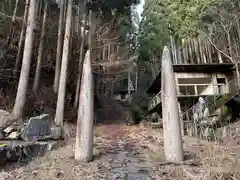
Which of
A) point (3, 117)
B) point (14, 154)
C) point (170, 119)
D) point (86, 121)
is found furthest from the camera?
point (3, 117)

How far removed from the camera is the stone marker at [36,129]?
30.4 feet

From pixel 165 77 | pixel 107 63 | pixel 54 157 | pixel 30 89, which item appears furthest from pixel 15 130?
pixel 107 63

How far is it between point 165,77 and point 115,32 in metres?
10.6

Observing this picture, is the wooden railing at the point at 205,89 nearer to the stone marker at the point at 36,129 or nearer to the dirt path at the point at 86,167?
the dirt path at the point at 86,167

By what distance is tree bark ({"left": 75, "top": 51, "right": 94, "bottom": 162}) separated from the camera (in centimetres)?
705

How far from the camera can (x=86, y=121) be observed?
24.0 feet

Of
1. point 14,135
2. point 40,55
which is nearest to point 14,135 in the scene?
point 14,135

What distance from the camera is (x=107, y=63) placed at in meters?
15.7

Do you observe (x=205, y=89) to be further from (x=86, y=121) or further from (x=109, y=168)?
(x=109, y=168)

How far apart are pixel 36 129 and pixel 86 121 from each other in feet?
10.4

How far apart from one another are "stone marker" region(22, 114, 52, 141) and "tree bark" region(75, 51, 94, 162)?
2943 millimetres

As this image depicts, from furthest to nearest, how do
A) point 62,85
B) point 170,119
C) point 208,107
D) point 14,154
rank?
point 208,107, point 62,85, point 14,154, point 170,119

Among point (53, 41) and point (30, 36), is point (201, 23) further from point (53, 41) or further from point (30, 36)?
point (30, 36)

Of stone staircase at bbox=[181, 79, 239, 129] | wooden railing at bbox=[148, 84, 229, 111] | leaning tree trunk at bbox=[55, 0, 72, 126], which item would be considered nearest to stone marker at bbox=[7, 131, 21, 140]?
leaning tree trunk at bbox=[55, 0, 72, 126]
